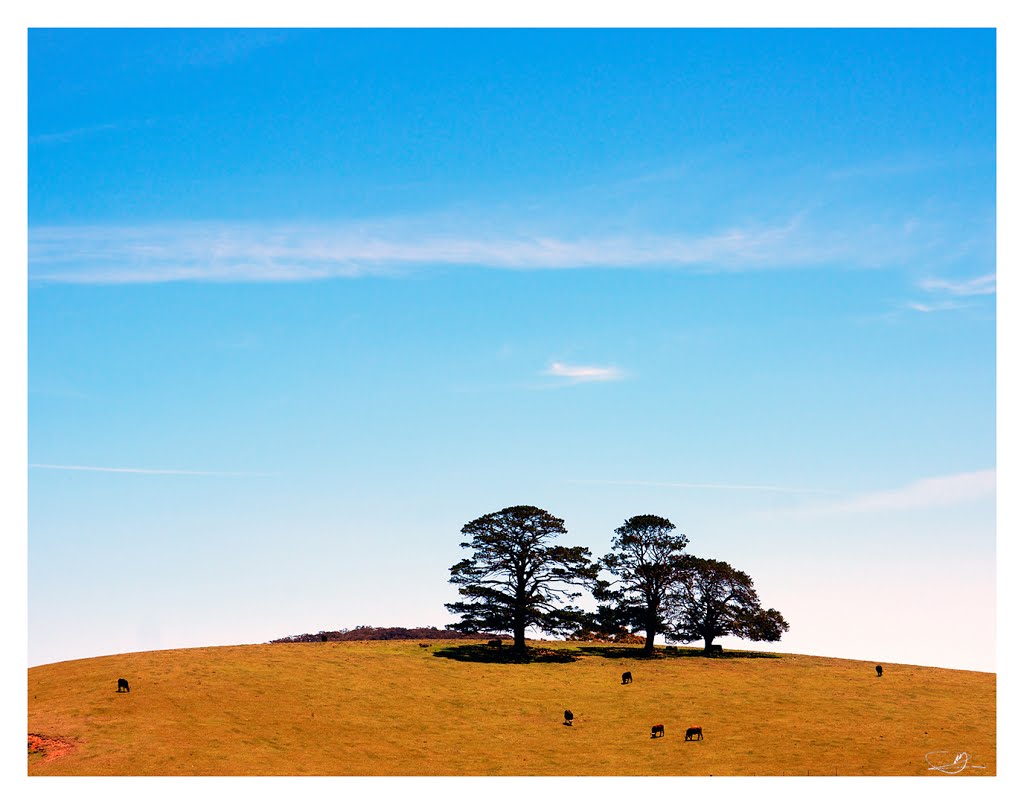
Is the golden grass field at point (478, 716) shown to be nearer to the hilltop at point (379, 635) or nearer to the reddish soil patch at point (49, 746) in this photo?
the reddish soil patch at point (49, 746)

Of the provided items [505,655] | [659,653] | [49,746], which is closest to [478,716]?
[505,655]

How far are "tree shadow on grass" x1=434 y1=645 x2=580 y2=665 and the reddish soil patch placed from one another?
1441 inches

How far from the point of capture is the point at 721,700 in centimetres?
6869

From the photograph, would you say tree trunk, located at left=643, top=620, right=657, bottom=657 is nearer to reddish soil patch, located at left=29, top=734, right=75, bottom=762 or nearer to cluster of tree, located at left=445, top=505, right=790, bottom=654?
cluster of tree, located at left=445, top=505, right=790, bottom=654

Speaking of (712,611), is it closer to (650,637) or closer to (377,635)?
(650,637)

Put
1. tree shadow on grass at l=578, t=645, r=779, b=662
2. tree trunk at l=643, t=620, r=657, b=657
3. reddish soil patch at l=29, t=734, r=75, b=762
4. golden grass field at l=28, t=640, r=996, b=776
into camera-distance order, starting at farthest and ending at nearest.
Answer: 1. tree shadow on grass at l=578, t=645, r=779, b=662
2. tree trunk at l=643, t=620, r=657, b=657
3. golden grass field at l=28, t=640, r=996, b=776
4. reddish soil patch at l=29, t=734, r=75, b=762

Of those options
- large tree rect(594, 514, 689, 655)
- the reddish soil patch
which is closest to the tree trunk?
large tree rect(594, 514, 689, 655)

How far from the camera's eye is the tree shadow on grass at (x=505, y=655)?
271ft

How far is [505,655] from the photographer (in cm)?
8425

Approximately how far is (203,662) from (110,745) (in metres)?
21.9

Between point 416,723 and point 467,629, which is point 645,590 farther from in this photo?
point 416,723

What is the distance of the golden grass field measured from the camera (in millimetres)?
50656

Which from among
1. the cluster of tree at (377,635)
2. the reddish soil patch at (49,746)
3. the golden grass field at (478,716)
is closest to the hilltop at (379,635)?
the cluster of tree at (377,635)

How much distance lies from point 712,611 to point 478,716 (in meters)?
33.2
